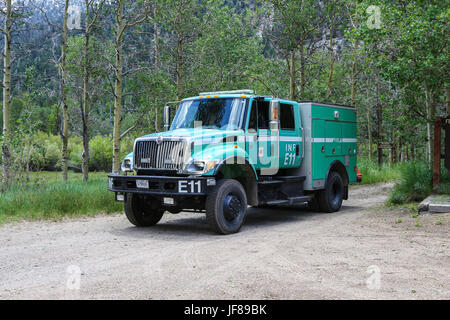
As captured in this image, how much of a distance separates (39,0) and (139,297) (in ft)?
60.9

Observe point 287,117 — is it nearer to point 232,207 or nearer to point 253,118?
point 253,118

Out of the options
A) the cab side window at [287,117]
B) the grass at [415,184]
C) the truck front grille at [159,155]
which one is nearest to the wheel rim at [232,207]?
the truck front grille at [159,155]

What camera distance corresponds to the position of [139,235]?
9211 millimetres

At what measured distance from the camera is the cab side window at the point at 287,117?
36.1ft

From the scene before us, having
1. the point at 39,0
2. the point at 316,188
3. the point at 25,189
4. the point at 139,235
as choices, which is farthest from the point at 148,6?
the point at 139,235

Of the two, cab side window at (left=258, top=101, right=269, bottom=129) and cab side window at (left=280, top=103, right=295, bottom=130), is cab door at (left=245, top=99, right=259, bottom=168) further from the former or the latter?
cab side window at (left=280, top=103, right=295, bottom=130)

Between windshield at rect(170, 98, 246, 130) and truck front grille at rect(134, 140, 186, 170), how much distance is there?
120 cm

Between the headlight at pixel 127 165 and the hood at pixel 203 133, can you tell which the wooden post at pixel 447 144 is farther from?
the headlight at pixel 127 165

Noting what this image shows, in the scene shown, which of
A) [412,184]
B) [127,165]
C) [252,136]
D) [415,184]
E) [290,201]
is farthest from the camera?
[412,184]

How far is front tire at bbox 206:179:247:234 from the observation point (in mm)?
8930

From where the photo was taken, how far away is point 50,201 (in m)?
11.6

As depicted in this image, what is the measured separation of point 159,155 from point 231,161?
1.39 metres

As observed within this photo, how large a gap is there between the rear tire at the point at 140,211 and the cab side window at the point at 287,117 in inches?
133

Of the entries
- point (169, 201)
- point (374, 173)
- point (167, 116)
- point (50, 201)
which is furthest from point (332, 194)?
point (374, 173)
